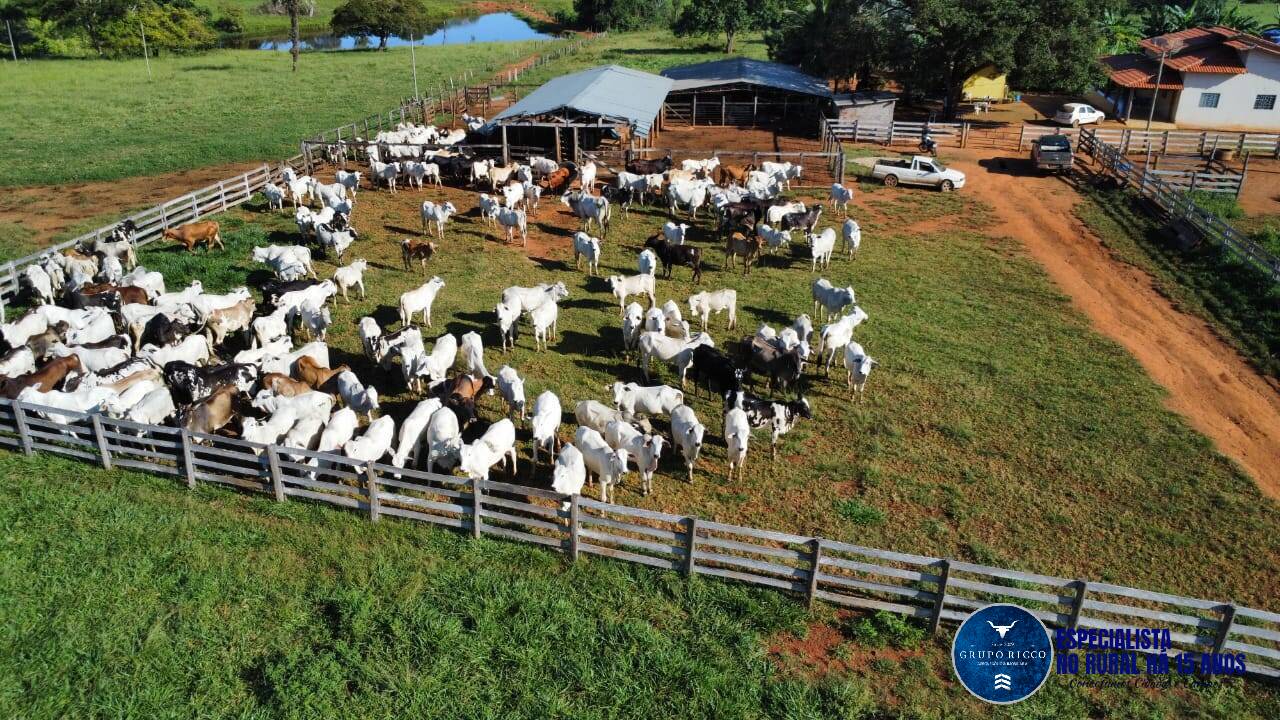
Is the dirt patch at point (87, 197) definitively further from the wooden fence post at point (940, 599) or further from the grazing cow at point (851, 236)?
the wooden fence post at point (940, 599)

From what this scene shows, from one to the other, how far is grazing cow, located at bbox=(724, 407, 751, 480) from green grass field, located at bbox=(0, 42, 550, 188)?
29.5 m

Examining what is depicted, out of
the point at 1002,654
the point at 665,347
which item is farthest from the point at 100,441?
the point at 1002,654

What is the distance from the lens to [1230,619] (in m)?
9.78

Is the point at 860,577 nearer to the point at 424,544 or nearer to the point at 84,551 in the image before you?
the point at 424,544

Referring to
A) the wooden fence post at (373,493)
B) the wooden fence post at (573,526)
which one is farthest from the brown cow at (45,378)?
Result: the wooden fence post at (573,526)

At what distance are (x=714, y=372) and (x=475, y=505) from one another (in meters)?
6.29

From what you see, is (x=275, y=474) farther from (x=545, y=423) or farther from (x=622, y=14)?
(x=622, y=14)

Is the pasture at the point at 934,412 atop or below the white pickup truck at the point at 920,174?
below

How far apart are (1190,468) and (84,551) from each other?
18.3 m

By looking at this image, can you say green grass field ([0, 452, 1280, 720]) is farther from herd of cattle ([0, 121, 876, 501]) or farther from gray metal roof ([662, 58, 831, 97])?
gray metal roof ([662, 58, 831, 97])

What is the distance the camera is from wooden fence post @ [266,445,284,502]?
41.5 feet

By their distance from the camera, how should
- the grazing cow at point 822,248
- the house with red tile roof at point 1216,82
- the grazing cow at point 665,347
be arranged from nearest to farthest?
the grazing cow at point 665,347, the grazing cow at point 822,248, the house with red tile roof at point 1216,82

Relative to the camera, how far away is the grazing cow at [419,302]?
19.2 metres

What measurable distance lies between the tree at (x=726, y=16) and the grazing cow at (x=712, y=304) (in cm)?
6751
